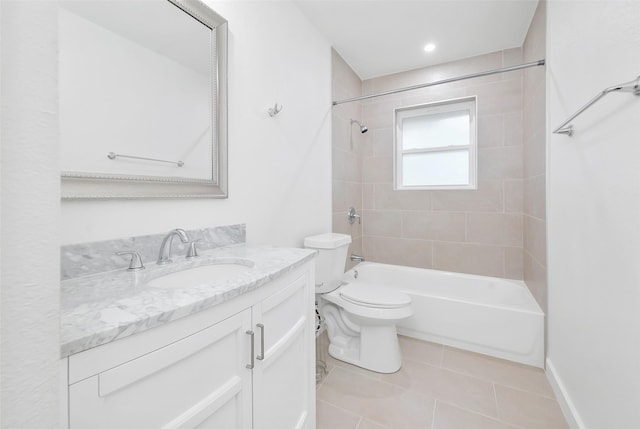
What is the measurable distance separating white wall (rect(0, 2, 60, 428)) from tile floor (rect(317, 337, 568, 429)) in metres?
1.40

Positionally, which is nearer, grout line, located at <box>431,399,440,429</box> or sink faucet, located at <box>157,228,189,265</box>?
sink faucet, located at <box>157,228,189,265</box>

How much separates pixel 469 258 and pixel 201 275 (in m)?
2.47

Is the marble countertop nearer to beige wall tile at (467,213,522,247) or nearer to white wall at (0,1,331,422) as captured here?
white wall at (0,1,331,422)

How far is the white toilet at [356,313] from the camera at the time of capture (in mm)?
1747

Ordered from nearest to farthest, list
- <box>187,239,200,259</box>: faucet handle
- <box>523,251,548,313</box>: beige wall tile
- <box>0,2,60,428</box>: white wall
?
<box>0,2,60,428</box>: white wall → <box>187,239,200,259</box>: faucet handle → <box>523,251,548,313</box>: beige wall tile

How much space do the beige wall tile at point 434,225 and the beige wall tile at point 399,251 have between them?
3.3 inches

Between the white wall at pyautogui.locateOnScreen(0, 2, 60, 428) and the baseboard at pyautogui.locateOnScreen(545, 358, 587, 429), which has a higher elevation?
the white wall at pyautogui.locateOnScreen(0, 2, 60, 428)

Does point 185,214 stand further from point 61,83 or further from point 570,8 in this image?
point 570,8

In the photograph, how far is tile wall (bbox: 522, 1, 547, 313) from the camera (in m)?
1.81

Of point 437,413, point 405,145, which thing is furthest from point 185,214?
point 405,145

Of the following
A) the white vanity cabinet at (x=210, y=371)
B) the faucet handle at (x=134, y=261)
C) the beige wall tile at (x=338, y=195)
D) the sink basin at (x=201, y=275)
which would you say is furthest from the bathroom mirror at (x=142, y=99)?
the beige wall tile at (x=338, y=195)

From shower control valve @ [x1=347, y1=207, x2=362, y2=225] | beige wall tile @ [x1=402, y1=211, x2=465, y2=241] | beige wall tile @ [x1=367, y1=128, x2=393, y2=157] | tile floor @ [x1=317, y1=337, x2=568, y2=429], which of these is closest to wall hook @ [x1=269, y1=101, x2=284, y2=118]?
shower control valve @ [x1=347, y1=207, x2=362, y2=225]

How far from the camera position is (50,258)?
338mm

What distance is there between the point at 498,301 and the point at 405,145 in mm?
1748
